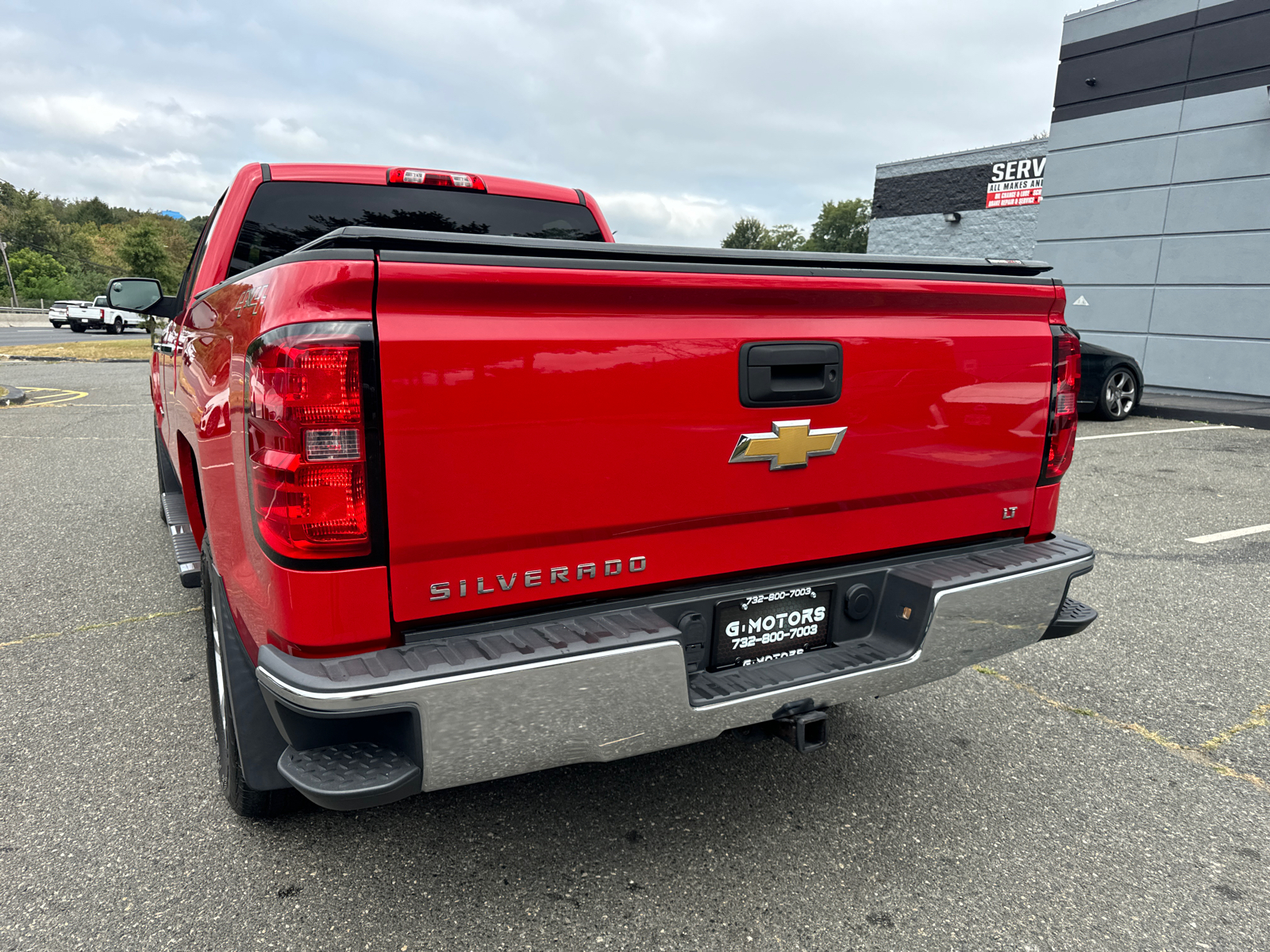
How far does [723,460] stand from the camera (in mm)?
2104

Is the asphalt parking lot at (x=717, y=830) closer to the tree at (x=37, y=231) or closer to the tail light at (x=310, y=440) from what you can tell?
the tail light at (x=310, y=440)

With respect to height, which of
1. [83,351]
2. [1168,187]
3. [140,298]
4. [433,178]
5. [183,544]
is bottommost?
[83,351]

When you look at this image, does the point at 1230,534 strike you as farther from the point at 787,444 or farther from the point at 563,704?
the point at 563,704

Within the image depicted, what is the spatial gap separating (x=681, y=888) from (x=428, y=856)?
0.74 meters

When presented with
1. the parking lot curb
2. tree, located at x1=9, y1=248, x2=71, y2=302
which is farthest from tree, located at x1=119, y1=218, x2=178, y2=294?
the parking lot curb

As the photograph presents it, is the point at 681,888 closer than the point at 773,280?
No

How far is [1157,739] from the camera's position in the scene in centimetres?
316

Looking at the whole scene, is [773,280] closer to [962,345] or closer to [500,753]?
[962,345]

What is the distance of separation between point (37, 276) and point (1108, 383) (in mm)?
85590

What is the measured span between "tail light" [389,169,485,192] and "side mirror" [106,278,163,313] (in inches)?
54.4

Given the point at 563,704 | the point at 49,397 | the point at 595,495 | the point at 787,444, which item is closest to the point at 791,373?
the point at 787,444

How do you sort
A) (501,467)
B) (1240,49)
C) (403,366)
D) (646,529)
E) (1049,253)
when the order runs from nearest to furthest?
(403,366), (501,467), (646,529), (1240,49), (1049,253)

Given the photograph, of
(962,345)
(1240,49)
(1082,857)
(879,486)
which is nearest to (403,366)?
(879,486)

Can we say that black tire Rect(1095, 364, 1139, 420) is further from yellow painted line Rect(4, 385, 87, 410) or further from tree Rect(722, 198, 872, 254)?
tree Rect(722, 198, 872, 254)
